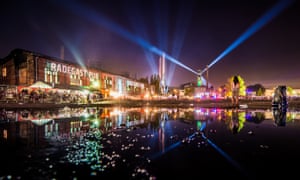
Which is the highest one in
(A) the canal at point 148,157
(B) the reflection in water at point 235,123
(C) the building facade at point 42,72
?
(C) the building facade at point 42,72

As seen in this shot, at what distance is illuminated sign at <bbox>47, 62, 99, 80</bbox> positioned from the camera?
4284 cm

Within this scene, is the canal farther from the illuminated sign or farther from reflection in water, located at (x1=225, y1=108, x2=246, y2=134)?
the illuminated sign

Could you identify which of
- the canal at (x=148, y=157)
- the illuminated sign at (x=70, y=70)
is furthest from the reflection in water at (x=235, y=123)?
the illuminated sign at (x=70, y=70)

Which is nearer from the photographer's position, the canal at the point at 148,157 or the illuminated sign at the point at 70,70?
the canal at the point at 148,157

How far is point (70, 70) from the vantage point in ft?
159

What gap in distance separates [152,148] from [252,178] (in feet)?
11.8

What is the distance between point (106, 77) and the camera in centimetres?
6481

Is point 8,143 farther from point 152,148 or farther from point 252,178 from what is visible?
point 252,178

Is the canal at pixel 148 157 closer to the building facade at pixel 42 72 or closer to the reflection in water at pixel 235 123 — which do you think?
the reflection in water at pixel 235 123

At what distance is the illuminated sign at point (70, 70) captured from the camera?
1687 inches

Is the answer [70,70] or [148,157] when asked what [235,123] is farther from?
[70,70]

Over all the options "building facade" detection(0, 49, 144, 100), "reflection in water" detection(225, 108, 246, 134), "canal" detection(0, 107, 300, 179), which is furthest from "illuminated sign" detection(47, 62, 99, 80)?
"reflection in water" detection(225, 108, 246, 134)

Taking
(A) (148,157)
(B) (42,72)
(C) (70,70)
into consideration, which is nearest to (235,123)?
(A) (148,157)

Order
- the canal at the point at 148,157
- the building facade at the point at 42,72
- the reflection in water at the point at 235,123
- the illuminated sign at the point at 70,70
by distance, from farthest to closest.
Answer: the illuminated sign at the point at 70,70 → the building facade at the point at 42,72 → the reflection in water at the point at 235,123 → the canal at the point at 148,157
